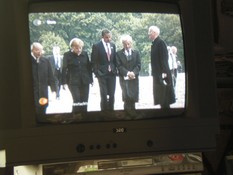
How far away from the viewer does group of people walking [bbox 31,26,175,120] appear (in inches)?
50.9

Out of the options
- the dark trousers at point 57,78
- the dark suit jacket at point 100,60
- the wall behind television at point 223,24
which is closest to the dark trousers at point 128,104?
the dark suit jacket at point 100,60

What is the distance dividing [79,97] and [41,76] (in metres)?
0.14

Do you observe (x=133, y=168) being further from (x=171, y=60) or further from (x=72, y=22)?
(x=72, y=22)

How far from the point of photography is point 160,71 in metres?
1.37

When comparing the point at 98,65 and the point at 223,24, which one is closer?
the point at 98,65

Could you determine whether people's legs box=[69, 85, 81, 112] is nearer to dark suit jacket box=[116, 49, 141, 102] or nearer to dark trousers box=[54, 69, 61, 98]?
dark trousers box=[54, 69, 61, 98]

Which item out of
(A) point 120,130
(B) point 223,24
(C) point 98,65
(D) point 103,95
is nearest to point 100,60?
(C) point 98,65

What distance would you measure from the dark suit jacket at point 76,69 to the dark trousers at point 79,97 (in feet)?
0.06

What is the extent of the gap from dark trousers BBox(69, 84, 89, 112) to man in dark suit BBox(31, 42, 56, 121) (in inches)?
2.6

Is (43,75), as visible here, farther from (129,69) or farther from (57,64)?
(129,69)

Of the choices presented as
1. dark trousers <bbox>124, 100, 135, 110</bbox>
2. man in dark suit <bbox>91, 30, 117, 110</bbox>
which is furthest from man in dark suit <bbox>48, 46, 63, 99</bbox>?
dark trousers <bbox>124, 100, 135, 110</bbox>

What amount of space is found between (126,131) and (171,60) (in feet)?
0.99

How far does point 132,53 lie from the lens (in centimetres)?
134

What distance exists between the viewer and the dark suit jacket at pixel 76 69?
1.30 meters
